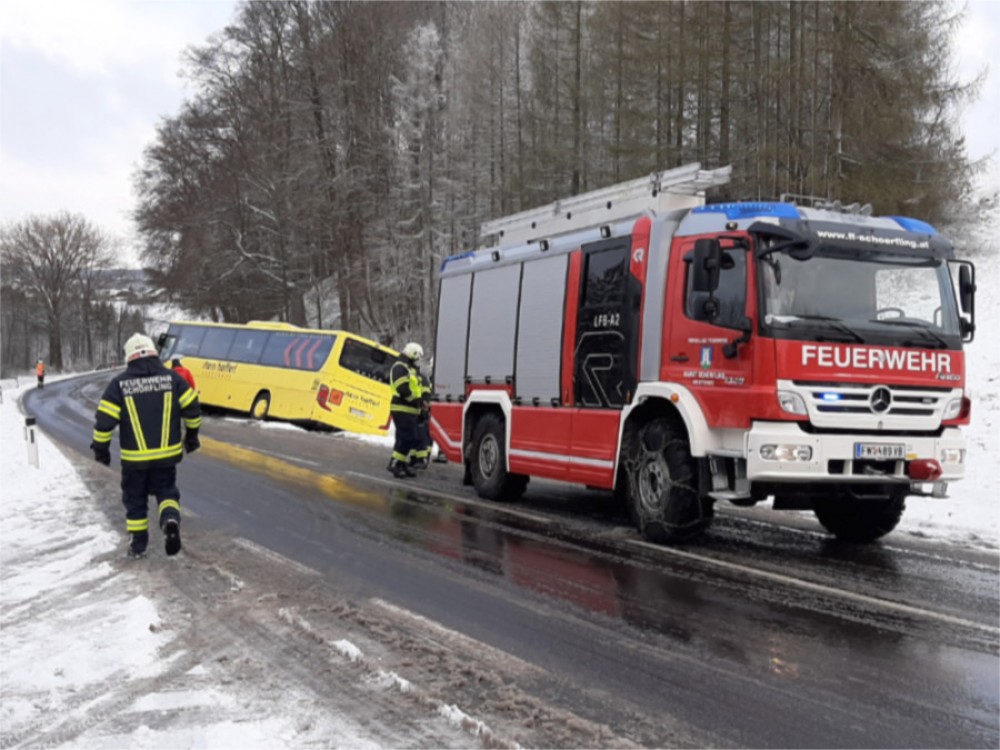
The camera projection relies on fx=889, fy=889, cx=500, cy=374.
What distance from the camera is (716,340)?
24.7ft

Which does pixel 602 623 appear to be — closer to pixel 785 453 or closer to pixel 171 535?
pixel 785 453

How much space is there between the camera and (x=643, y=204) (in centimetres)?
890

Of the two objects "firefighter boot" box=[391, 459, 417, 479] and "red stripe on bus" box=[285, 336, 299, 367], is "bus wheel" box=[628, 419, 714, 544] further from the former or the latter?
"red stripe on bus" box=[285, 336, 299, 367]

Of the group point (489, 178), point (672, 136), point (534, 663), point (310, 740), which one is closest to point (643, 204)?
point (534, 663)

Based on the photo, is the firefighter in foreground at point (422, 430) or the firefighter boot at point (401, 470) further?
the firefighter in foreground at point (422, 430)

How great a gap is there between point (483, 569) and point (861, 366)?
3.45 metres

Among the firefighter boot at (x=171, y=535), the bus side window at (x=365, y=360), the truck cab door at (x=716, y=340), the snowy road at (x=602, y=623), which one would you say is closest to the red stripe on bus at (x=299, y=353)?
the bus side window at (x=365, y=360)

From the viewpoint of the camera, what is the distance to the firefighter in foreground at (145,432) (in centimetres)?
759

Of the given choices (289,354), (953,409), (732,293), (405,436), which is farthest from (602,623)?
(289,354)

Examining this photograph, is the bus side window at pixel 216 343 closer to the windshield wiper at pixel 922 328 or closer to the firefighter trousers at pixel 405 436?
the firefighter trousers at pixel 405 436

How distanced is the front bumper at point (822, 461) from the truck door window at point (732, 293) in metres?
0.92

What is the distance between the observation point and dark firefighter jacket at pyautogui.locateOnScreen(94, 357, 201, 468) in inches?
299

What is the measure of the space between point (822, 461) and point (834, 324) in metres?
1.12

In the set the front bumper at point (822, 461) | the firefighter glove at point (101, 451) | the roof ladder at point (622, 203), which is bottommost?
the firefighter glove at point (101, 451)
